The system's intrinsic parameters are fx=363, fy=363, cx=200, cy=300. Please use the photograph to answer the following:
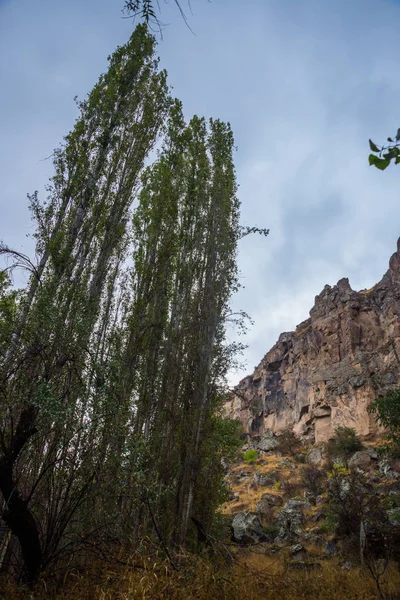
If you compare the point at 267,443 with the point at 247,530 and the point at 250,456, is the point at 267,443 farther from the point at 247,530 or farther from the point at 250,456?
the point at 247,530

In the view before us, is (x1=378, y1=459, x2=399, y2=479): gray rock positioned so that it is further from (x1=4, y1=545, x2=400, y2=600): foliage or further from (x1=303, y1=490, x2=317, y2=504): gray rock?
(x1=4, y1=545, x2=400, y2=600): foliage

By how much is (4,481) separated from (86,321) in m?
2.43

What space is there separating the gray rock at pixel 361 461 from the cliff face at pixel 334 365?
4628 millimetres

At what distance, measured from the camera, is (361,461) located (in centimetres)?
2367

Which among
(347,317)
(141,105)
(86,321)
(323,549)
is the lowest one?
(323,549)

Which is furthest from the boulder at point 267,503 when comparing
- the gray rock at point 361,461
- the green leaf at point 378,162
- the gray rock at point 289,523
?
the green leaf at point 378,162

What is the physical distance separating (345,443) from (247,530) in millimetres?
12294

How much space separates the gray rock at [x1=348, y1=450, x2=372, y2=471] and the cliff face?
182 inches

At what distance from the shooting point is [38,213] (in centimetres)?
810

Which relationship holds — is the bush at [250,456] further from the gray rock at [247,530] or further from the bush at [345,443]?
the gray rock at [247,530]

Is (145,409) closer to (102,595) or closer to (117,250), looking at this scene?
(117,250)

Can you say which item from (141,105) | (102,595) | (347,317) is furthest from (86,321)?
(347,317)

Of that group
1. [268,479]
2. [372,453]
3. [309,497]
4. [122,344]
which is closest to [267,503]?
[309,497]

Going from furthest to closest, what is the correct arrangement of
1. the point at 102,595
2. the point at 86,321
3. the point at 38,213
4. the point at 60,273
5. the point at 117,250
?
the point at 117,250, the point at 38,213, the point at 60,273, the point at 86,321, the point at 102,595
